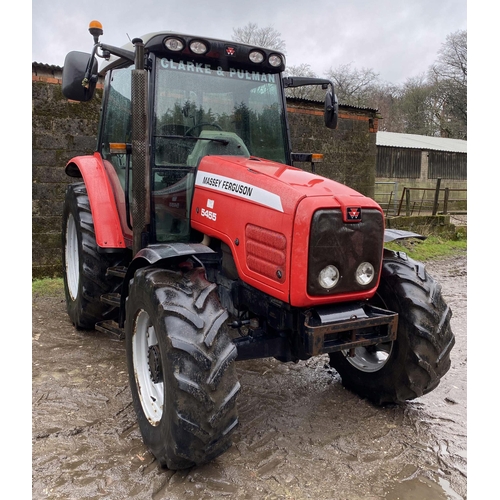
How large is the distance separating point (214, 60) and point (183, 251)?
1.49 m

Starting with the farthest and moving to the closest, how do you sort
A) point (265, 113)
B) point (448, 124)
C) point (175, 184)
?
point (448, 124)
point (265, 113)
point (175, 184)

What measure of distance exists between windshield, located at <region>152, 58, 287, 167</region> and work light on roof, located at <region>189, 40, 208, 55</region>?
21 cm

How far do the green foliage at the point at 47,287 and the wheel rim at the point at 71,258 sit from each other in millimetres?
963

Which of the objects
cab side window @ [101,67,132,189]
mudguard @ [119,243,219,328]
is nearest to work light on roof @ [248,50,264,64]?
cab side window @ [101,67,132,189]

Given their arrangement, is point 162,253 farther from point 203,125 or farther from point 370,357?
point 370,357

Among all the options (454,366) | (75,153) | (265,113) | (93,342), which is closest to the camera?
(265,113)

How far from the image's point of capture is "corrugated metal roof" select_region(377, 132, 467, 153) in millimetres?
24661

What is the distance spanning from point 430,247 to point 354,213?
25.4 ft

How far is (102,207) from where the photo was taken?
4047 millimetres

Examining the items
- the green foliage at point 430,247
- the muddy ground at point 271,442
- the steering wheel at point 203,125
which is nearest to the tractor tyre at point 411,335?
the muddy ground at point 271,442

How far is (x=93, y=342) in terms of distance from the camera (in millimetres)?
4453

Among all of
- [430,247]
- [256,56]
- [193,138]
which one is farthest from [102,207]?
[430,247]

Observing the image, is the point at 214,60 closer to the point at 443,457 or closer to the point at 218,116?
the point at 218,116

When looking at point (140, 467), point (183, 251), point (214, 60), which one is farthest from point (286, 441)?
point (214, 60)
